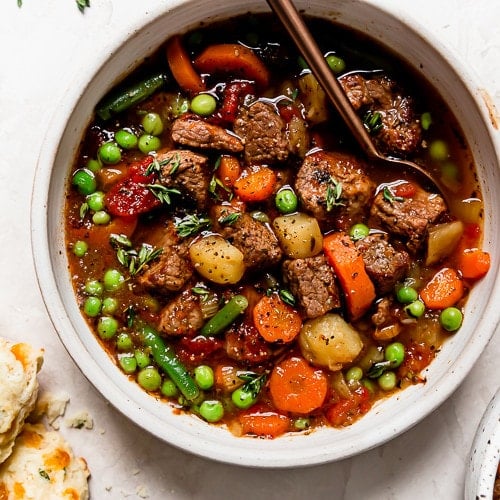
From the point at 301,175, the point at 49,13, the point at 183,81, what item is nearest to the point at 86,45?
the point at 49,13

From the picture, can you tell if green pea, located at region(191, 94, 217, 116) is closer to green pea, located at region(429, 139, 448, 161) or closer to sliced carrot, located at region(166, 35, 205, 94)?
sliced carrot, located at region(166, 35, 205, 94)

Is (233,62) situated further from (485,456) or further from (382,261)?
(485,456)

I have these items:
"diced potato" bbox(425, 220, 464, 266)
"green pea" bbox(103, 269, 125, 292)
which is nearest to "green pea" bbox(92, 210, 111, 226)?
"green pea" bbox(103, 269, 125, 292)

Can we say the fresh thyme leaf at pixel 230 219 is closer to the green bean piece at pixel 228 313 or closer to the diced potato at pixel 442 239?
the green bean piece at pixel 228 313

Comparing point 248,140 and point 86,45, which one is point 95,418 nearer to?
point 248,140

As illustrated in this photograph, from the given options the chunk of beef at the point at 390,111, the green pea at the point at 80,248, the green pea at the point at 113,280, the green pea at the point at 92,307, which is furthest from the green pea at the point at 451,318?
the green pea at the point at 80,248

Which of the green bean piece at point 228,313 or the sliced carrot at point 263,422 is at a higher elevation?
the green bean piece at point 228,313
